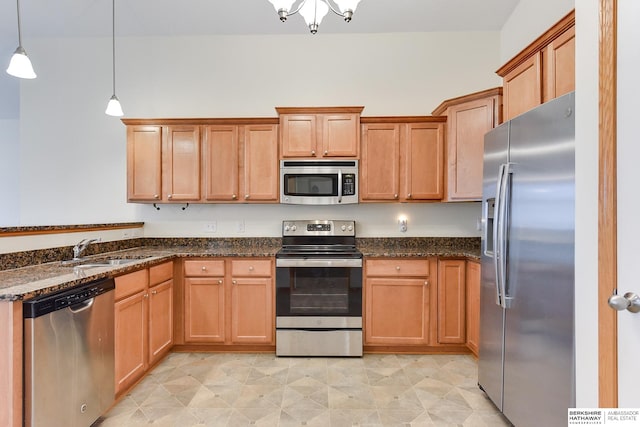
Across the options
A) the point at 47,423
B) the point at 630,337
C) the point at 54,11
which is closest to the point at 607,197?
the point at 630,337

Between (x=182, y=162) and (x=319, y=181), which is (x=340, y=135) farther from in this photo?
(x=182, y=162)

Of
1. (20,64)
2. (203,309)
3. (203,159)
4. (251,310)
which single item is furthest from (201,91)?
(251,310)

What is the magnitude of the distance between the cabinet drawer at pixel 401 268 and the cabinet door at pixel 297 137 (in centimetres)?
132

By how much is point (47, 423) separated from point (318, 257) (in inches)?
79.9

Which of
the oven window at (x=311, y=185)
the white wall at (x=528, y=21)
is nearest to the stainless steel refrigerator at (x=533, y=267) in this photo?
the oven window at (x=311, y=185)

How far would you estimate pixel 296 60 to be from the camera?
3.51 m

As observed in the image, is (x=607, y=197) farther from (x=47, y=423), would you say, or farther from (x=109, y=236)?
(x=109, y=236)

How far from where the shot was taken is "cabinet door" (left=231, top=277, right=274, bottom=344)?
2891 mm

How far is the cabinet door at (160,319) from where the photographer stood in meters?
2.51

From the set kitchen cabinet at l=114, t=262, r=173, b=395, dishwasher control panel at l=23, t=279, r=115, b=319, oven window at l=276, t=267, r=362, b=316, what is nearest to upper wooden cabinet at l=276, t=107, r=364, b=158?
oven window at l=276, t=267, r=362, b=316

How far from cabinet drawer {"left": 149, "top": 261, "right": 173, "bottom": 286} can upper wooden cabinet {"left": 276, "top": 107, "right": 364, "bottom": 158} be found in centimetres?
154

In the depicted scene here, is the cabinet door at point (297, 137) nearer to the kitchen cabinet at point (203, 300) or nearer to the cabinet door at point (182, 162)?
the cabinet door at point (182, 162)

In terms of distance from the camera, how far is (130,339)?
2227 millimetres

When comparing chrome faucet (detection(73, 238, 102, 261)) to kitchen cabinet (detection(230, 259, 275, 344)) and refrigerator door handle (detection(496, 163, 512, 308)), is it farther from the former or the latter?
refrigerator door handle (detection(496, 163, 512, 308))
